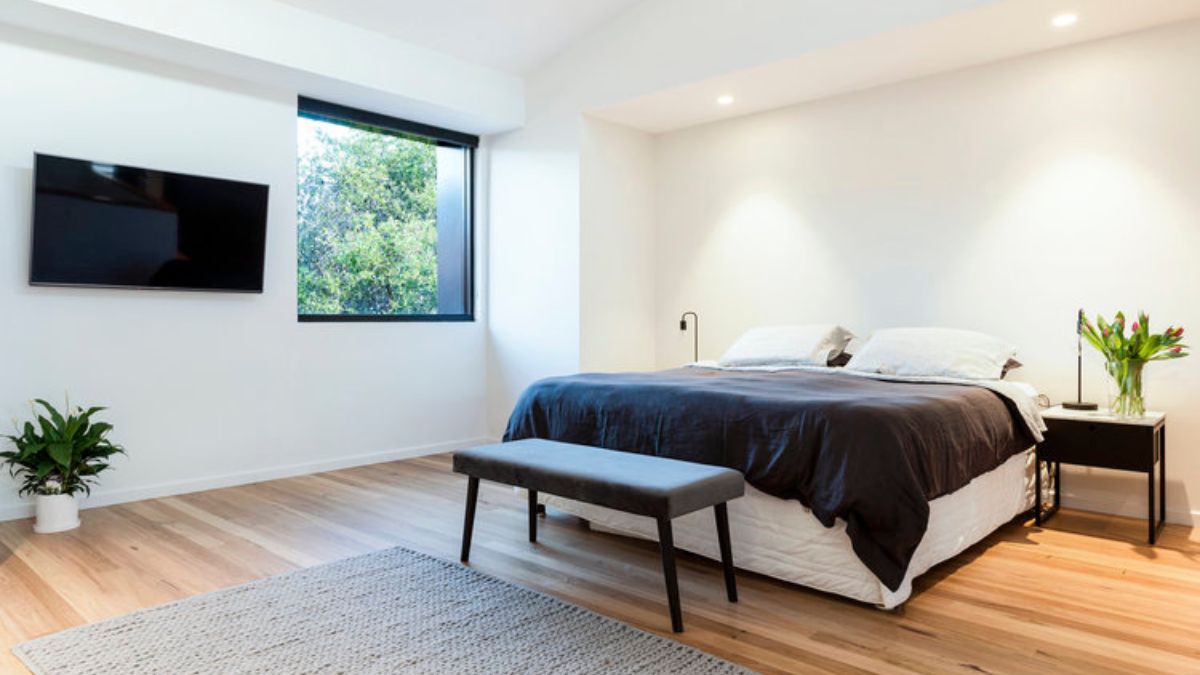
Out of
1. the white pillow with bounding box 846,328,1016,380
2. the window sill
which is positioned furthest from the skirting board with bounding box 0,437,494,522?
the white pillow with bounding box 846,328,1016,380

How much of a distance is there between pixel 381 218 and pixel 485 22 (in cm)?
148

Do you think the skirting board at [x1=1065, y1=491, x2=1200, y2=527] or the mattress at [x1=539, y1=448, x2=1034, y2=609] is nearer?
the mattress at [x1=539, y1=448, x2=1034, y2=609]

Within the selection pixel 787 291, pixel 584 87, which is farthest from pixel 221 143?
pixel 787 291

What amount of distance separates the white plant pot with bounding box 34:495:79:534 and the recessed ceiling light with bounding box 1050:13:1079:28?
503 centimetres

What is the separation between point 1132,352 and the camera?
341cm

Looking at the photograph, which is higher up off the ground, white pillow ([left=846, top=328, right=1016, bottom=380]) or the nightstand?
white pillow ([left=846, top=328, right=1016, bottom=380])

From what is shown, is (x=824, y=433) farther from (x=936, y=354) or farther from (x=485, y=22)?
(x=485, y=22)

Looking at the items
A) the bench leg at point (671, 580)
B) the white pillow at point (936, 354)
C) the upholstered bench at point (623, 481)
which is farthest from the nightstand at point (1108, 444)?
the bench leg at point (671, 580)

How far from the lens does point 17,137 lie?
12.0ft

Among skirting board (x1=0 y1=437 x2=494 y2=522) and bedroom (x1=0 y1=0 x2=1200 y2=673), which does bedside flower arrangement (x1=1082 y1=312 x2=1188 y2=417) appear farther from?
skirting board (x1=0 y1=437 x2=494 y2=522)

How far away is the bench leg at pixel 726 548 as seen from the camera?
2543 mm

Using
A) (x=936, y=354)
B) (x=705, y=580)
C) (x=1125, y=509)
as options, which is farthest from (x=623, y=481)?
(x=1125, y=509)

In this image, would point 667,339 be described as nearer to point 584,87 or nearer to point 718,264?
Answer: point 718,264

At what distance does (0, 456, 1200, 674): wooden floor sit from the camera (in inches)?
87.2
